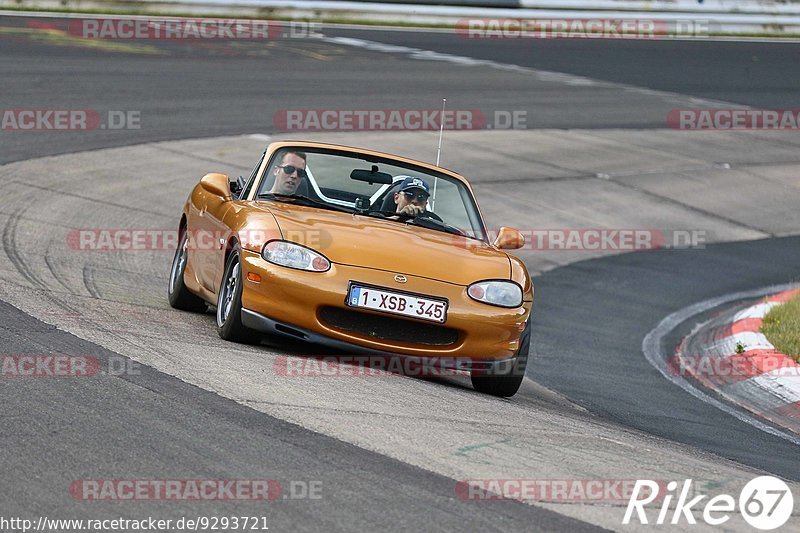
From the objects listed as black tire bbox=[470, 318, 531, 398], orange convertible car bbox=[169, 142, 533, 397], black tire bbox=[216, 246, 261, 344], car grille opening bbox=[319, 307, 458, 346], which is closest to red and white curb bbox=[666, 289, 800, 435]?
black tire bbox=[470, 318, 531, 398]

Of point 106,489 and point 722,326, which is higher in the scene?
point 106,489

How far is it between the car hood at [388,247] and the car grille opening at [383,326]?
0.27 metres

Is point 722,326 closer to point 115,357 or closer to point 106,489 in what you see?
point 115,357

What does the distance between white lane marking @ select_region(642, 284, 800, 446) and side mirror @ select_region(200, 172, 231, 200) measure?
3531 mm

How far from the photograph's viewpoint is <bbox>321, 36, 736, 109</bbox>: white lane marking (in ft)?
83.9

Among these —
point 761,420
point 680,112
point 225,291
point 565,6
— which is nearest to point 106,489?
point 225,291

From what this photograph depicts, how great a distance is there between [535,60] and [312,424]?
74.0 feet

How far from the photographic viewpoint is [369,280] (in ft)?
24.4

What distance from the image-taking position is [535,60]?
90.8 ft

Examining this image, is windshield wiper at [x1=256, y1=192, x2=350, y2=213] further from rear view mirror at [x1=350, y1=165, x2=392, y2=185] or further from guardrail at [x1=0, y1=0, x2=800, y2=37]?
guardrail at [x1=0, y1=0, x2=800, y2=37]

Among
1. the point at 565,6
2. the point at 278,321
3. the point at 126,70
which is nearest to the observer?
the point at 278,321

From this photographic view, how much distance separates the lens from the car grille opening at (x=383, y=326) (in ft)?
24.5

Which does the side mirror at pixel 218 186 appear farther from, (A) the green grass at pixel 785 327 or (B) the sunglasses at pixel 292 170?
(A) the green grass at pixel 785 327

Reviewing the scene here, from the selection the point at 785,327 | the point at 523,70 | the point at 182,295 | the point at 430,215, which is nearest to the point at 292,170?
the point at 430,215
